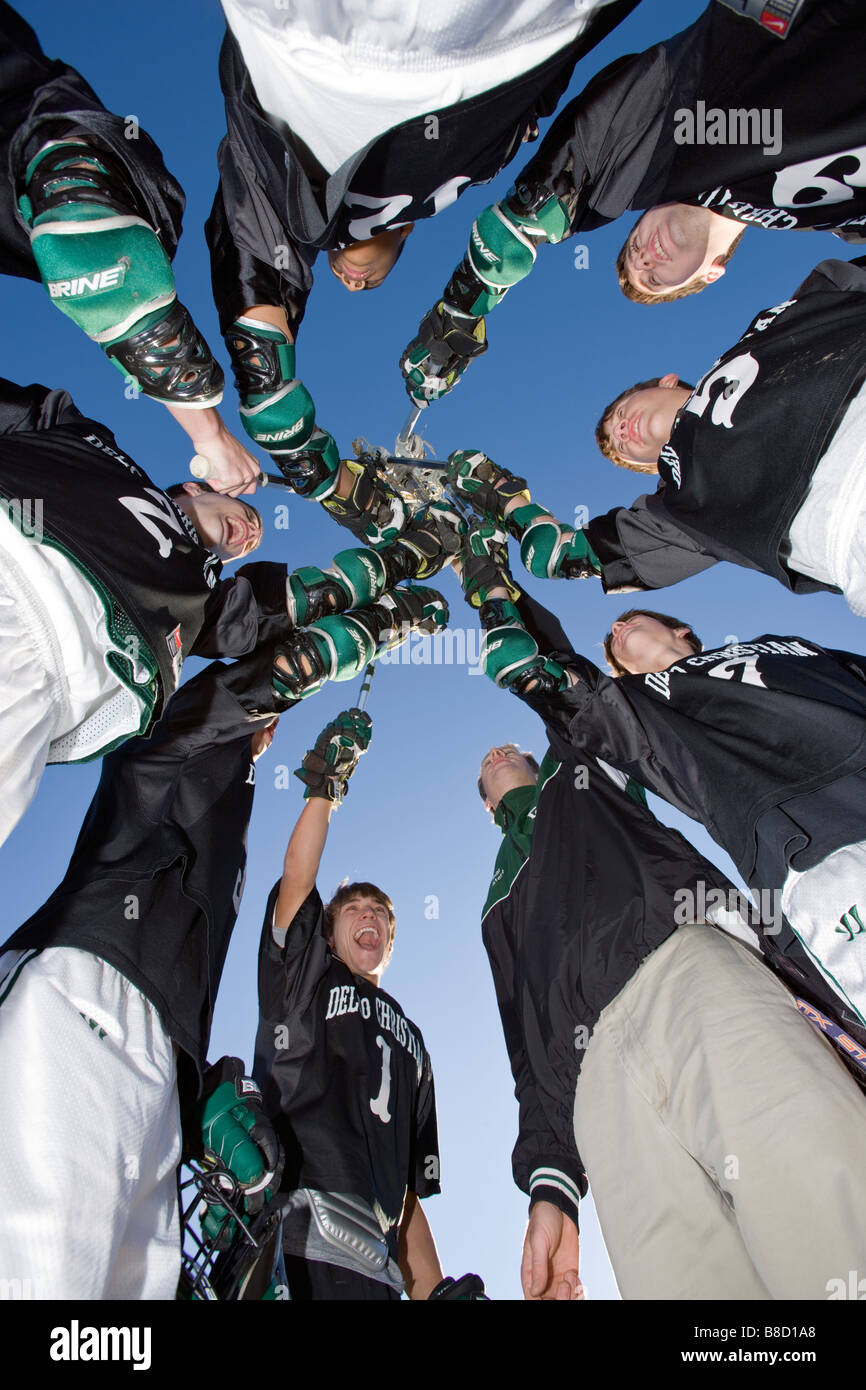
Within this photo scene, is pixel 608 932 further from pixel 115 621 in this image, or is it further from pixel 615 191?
pixel 615 191

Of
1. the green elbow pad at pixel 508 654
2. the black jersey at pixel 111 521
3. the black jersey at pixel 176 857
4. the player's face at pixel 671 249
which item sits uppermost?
the player's face at pixel 671 249

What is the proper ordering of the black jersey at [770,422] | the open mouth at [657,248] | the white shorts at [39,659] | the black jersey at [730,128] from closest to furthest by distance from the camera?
the white shorts at [39,659], the black jersey at [770,422], the black jersey at [730,128], the open mouth at [657,248]

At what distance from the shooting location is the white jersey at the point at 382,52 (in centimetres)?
223

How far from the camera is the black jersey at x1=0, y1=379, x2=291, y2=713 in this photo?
8.33 feet

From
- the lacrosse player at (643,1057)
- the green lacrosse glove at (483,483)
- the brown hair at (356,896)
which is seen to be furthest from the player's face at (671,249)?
the brown hair at (356,896)

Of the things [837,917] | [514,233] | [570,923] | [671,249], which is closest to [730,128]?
[671,249]

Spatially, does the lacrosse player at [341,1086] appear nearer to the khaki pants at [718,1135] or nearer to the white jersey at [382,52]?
the khaki pants at [718,1135]

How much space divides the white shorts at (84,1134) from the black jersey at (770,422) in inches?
122

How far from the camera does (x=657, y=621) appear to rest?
5.05 m

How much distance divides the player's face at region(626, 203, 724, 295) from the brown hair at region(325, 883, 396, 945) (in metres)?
4.56

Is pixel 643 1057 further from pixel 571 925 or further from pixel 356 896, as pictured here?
pixel 356 896

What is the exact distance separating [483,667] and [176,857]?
86.2 inches

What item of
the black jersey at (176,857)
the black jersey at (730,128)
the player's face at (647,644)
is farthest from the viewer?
the player's face at (647,644)

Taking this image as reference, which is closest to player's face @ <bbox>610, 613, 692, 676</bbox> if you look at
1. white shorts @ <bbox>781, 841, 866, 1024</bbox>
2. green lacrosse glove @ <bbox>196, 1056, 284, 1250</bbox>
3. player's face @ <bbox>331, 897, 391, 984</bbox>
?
white shorts @ <bbox>781, 841, 866, 1024</bbox>
